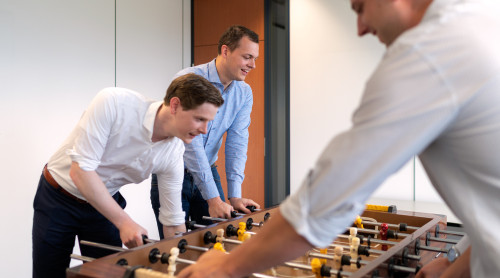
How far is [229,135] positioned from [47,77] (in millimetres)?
1660

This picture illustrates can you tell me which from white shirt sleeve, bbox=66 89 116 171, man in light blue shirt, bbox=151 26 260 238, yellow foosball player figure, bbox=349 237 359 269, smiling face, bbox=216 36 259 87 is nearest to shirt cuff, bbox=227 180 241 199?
man in light blue shirt, bbox=151 26 260 238

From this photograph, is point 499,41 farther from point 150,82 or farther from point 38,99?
point 150,82

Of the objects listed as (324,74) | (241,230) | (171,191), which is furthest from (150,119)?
(324,74)

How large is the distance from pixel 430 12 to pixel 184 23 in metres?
4.45

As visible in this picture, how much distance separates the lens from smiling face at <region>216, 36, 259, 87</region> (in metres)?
2.77

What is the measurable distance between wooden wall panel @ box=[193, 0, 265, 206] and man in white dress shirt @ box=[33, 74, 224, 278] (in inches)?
96.3

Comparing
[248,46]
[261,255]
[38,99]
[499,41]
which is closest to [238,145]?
[248,46]

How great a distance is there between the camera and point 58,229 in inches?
81.7

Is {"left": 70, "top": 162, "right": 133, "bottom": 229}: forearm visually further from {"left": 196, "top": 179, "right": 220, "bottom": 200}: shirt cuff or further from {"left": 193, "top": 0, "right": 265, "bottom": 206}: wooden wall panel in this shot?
{"left": 193, "top": 0, "right": 265, "bottom": 206}: wooden wall panel

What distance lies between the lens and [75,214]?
6.90 ft

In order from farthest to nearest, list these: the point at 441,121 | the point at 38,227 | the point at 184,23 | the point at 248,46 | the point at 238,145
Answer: the point at 184,23
the point at 238,145
the point at 248,46
the point at 38,227
the point at 441,121

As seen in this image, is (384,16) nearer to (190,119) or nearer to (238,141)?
(190,119)

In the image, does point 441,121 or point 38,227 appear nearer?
point 441,121

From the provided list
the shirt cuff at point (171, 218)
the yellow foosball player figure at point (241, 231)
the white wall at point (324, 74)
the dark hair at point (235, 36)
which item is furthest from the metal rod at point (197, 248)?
the white wall at point (324, 74)
